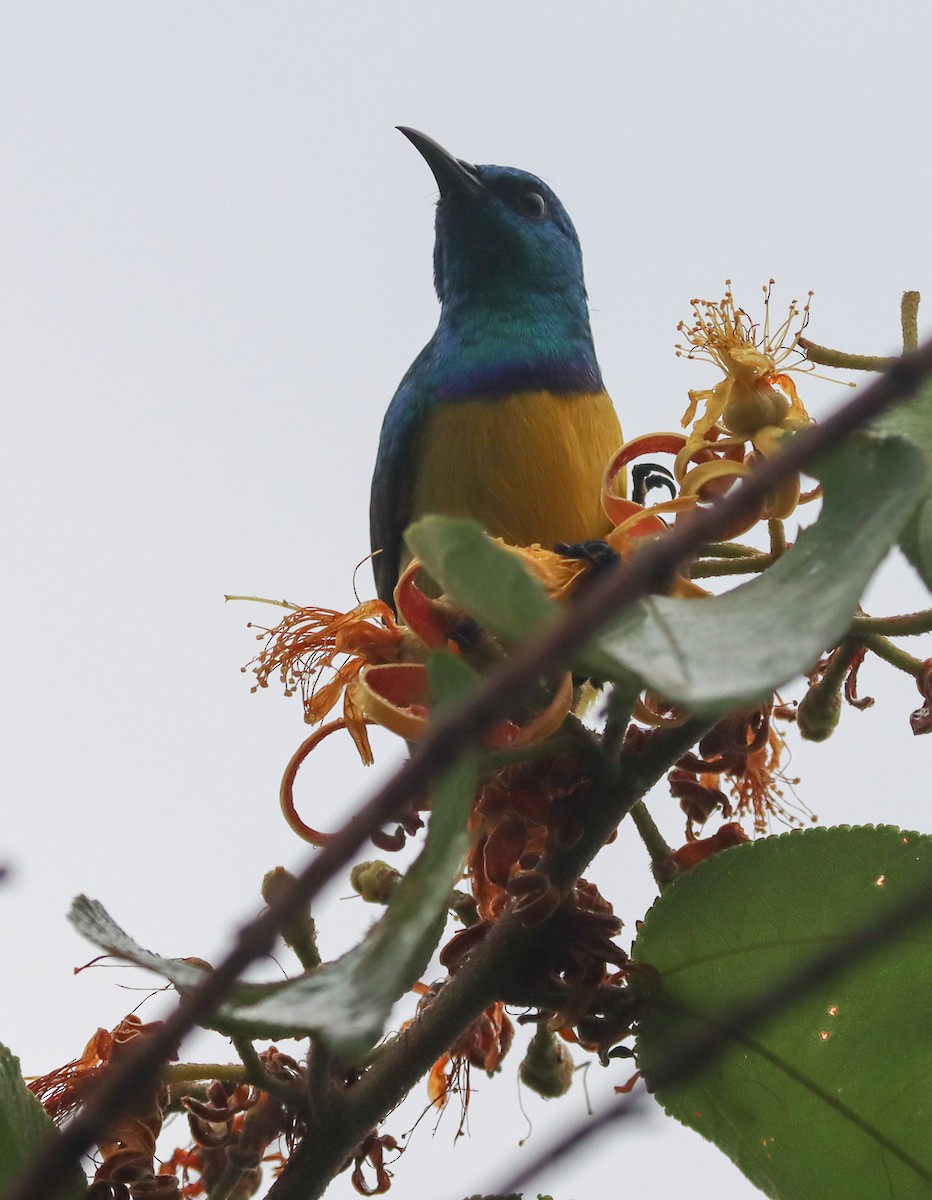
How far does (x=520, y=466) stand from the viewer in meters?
3.48

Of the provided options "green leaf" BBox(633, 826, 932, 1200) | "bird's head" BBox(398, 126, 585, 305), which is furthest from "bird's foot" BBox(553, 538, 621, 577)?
"bird's head" BBox(398, 126, 585, 305)

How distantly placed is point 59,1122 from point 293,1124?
0.36 m

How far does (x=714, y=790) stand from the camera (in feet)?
5.96

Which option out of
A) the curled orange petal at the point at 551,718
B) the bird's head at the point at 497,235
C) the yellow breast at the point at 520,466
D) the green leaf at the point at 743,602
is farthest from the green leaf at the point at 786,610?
the bird's head at the point at 497,235

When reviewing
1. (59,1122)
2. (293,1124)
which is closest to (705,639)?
(293,1124)

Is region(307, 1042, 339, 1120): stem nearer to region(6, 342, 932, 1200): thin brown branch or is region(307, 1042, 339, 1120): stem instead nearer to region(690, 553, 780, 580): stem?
region(690, 553, 780, 580): stem

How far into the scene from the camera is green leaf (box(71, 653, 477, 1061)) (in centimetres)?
98

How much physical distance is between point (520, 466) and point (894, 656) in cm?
199

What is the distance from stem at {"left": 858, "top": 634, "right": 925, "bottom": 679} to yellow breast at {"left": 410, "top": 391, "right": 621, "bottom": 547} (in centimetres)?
182

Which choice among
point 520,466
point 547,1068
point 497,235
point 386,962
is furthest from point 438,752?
point 497,235

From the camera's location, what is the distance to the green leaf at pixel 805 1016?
1.53 metres

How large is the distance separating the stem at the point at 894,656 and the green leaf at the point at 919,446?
29cm

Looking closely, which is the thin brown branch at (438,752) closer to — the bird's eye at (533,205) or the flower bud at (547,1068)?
the flower bud at (547,1068)

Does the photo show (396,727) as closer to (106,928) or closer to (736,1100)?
(106,928)
